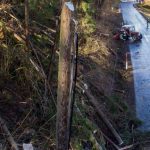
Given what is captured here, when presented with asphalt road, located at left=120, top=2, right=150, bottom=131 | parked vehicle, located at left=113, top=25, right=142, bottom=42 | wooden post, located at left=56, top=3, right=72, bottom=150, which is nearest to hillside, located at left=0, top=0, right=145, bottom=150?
wooden post, located at left=56, top=3, right=72, bottom=150

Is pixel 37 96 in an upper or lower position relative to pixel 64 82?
lower

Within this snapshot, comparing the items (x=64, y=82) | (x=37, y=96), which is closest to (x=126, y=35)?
(x=37, y=96)

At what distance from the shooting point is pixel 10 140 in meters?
10.7

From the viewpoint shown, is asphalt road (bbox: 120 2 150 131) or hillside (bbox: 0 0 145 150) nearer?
hillside (bbox: 0 0 145 150)

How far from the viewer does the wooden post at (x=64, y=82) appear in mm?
9539

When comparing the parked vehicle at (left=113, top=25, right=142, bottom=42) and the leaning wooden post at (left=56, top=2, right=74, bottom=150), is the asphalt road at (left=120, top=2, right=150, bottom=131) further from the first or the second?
the leaning wooden post at (left=56, top=2, right=74, bottom=150)

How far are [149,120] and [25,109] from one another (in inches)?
400

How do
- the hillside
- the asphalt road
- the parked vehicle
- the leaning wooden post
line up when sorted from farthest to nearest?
the parked vehicle
the asphalt road
the hillside
the leaning wooden post

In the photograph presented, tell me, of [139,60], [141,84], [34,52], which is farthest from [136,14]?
[34,52]

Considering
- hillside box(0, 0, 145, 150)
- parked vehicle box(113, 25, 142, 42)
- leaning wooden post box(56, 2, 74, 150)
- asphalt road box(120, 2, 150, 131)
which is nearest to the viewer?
leaning wooden post box(56, 2, 74, 150)

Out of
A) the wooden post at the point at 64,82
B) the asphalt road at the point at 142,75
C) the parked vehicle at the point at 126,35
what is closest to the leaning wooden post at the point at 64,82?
the wooden post at the point at 64,82

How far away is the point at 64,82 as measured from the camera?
9.80m

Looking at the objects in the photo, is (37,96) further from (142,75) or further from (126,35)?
(126,35)

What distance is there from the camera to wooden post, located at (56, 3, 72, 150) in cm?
954
